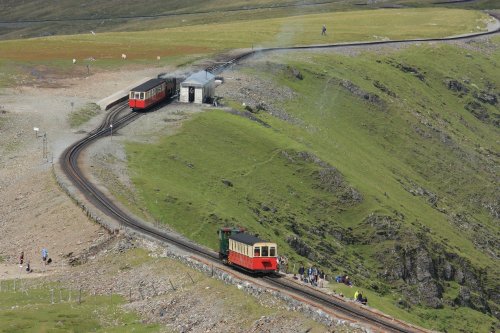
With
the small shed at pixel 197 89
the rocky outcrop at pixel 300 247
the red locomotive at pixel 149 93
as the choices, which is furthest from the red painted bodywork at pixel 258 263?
the small shed at pixel 197 89

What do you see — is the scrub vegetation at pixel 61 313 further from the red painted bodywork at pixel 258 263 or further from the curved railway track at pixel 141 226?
the curved railway track at pixel 141 226

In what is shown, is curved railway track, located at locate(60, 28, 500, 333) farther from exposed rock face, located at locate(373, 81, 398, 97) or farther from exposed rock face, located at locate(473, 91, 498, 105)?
exposed rock face, located at locate(473, 91, 498, 105)

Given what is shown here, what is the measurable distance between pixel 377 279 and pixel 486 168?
57192 mm

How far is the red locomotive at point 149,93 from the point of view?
128625mm

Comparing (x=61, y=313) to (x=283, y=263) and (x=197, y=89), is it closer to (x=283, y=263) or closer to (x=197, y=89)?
(x=283, y=263)

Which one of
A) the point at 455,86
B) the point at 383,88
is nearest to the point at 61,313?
the point at 383,88

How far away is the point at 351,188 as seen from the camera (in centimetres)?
11925

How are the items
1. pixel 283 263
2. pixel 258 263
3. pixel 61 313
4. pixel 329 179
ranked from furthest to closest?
pixel 329 179, pixel 283 263, pixel 258 263, pixel 61 313

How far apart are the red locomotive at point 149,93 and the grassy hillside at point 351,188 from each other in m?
7.20

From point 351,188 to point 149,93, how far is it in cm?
2844

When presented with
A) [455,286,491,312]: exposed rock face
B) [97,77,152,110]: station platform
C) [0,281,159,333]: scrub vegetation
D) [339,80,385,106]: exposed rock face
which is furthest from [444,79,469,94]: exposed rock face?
[0,281,159,333]: scrub vegetation

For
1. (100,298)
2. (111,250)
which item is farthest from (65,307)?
(111,250)

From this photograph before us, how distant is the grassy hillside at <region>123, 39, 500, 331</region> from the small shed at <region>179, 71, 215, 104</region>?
5.95 meters

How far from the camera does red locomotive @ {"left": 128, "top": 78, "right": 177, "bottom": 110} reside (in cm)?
12862
